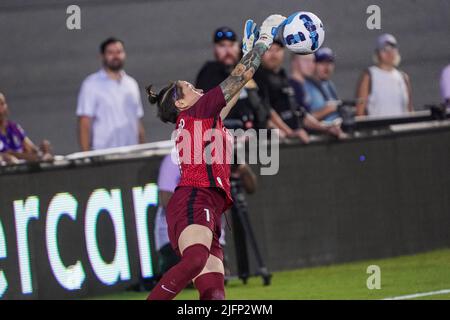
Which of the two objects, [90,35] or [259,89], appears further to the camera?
[90,35]

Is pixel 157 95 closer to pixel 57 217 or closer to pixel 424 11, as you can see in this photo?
pixel 57 217

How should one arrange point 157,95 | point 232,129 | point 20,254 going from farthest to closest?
point 232,129 < point 20,254 < point 157,95

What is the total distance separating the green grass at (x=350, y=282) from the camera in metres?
11.1

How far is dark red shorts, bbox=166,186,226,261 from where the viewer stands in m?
8.49

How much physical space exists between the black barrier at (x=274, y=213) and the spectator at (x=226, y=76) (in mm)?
633

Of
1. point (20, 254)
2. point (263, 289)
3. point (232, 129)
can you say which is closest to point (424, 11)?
point (232, 129)

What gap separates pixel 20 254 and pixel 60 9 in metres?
3.98

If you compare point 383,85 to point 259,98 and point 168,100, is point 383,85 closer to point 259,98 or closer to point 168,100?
point 259,98

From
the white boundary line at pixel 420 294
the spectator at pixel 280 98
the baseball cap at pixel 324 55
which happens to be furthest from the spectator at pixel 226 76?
the white boundary line at pixel 420 294

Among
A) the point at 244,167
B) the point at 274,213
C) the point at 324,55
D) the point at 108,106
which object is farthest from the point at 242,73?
the point at 324,55

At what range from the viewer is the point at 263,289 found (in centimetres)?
1171

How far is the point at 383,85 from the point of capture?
1410 cm

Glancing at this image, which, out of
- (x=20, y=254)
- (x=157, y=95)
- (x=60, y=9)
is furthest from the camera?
(x=60, y=9)

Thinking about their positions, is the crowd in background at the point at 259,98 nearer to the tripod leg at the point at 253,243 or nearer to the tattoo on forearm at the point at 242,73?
the tripod leg at the point at 253,243
